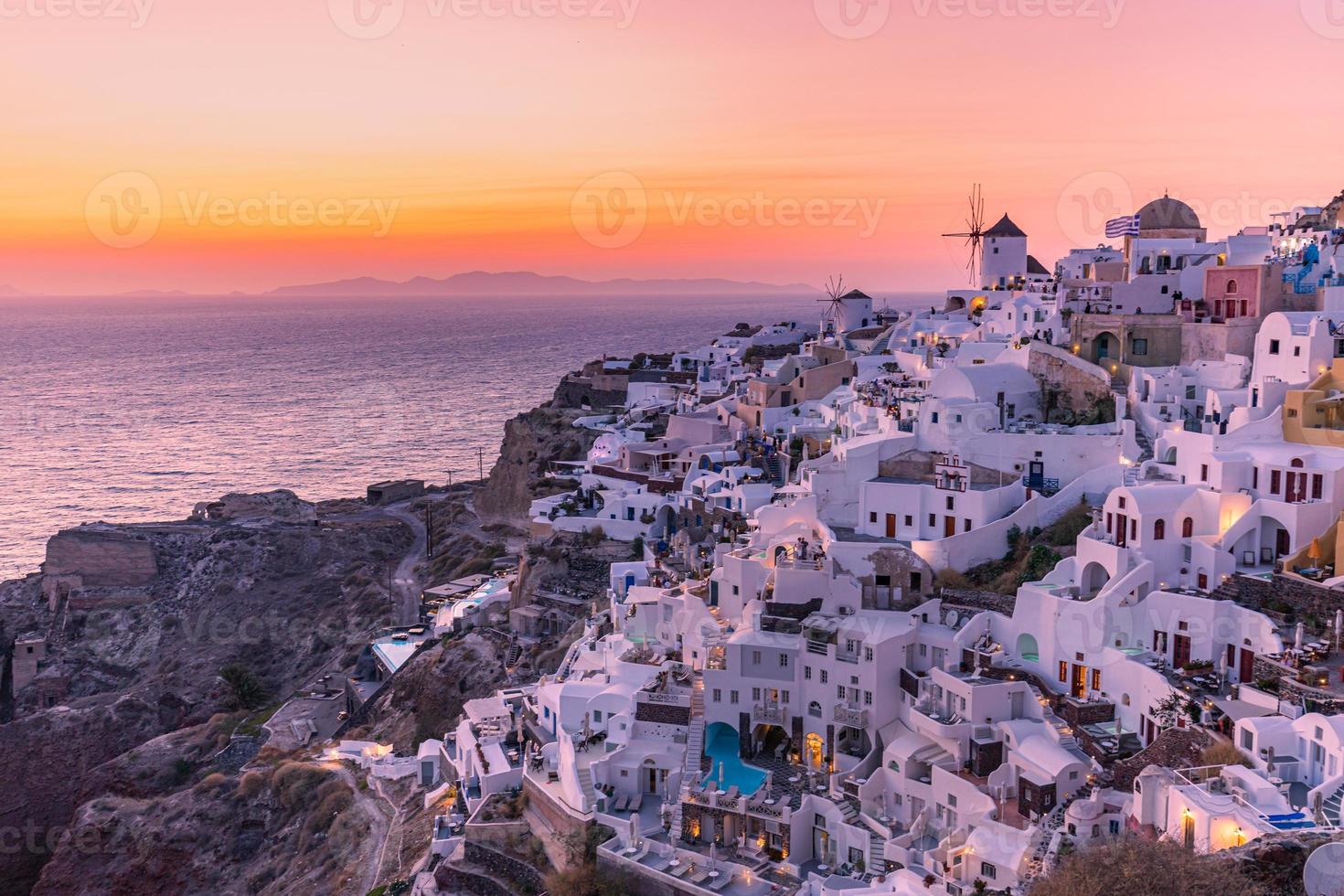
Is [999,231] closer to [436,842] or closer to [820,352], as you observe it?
[820,352]

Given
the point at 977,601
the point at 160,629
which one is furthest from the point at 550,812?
the point at 160,629

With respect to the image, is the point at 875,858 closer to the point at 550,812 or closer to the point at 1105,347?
the point at 550,812

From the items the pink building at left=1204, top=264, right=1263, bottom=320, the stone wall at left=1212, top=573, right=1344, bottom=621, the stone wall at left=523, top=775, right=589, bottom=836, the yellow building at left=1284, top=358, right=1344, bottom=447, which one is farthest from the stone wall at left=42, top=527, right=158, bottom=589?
the yellow building at left=1284, top=358, right=1344, bottom=447

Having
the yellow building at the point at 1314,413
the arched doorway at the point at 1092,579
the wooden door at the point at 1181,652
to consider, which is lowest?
the wooden door at the point at 1181,652

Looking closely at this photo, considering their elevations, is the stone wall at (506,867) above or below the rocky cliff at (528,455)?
below

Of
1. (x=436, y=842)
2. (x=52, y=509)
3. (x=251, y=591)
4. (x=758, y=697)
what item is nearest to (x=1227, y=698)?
(x=758, y=697)

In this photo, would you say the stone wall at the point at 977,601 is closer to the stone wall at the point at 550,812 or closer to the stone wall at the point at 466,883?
the stone wall at the point at 550,812

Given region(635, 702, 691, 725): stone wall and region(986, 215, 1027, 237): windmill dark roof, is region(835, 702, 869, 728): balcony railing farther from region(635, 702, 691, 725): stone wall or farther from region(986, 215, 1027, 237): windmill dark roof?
region(986, 215, 1027, 237): windmill dark roof

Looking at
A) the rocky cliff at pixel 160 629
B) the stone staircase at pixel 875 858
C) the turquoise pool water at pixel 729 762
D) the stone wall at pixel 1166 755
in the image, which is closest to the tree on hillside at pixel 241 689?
the rocky cliff at pixel 160 629
